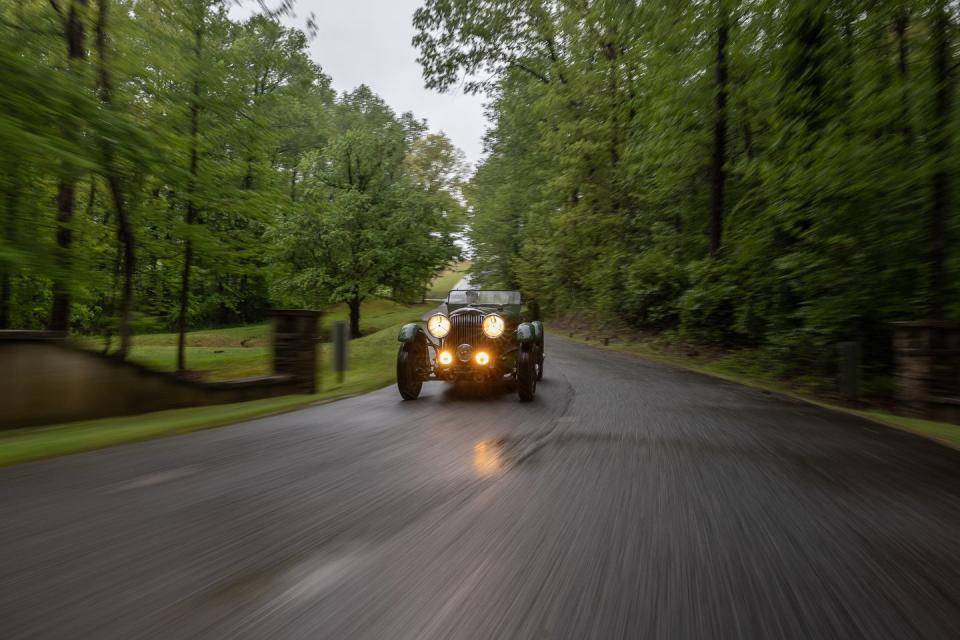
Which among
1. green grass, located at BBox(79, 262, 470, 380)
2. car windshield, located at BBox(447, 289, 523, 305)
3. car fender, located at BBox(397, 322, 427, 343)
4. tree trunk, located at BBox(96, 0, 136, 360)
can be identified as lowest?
green grass, located at BBox(79, 262, 470, 380)

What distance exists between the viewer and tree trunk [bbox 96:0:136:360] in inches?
320

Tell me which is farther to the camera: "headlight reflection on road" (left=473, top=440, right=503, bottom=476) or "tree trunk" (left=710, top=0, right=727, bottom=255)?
"tree trunk" (left=710, top=0, right=727, bottom=255)

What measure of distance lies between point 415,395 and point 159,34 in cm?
803

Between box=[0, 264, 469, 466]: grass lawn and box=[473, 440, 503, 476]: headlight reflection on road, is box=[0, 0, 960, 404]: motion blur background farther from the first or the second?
box=[473, 440, 503, 476]: headlight reflection on road

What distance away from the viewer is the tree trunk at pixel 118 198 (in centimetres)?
813

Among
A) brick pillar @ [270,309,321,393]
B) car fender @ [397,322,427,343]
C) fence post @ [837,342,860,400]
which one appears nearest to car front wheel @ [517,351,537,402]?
car fender @ [397,322,427,343]

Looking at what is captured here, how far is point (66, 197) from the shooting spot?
1028cm

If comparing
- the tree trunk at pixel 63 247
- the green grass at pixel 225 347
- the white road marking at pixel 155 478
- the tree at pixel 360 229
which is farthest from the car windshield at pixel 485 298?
the tree at pixel 360 229

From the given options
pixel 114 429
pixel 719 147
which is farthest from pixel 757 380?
pixel 114 429

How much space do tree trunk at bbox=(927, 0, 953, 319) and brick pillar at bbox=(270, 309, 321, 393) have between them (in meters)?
10.3

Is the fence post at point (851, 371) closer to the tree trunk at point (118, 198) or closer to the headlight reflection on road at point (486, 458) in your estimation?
the headlight reflection on road at point (486, 458)

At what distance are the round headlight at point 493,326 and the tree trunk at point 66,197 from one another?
548cm

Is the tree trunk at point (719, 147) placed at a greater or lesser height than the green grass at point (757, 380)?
greater

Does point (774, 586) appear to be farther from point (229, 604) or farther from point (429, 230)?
point (429, 230)
